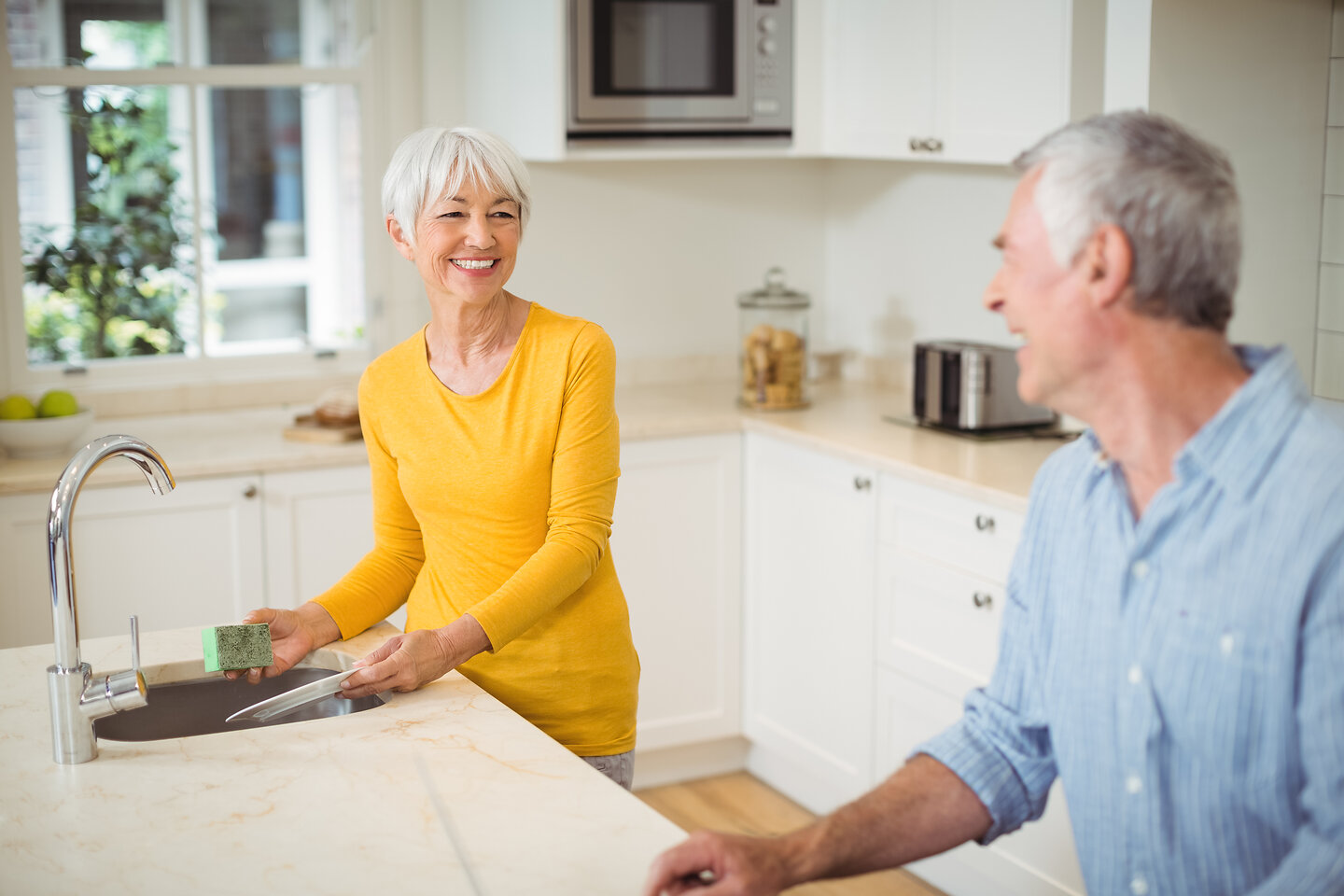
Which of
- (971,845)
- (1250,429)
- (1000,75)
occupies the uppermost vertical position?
(1000,75)

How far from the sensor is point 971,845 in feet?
9.49

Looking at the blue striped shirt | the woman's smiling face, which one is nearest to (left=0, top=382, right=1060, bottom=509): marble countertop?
the woman's smiling face

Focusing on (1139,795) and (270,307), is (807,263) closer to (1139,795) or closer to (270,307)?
(270,307)

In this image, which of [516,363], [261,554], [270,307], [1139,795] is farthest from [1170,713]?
[270,307]

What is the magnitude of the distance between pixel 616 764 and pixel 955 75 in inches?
74.6

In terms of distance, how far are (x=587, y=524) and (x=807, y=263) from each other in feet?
8.30

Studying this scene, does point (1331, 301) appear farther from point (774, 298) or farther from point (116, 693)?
point (116, 693)

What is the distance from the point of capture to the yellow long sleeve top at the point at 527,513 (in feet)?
5.84

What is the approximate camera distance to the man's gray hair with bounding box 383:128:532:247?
1.77m

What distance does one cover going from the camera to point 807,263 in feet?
13.7

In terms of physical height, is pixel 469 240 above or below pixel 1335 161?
below

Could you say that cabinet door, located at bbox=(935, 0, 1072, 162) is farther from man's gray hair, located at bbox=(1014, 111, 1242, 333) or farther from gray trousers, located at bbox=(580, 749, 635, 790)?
man's gray hair, located at bbox=(1014, 111, 1242, 333)

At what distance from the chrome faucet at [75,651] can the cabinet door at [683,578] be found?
1911 millimetres

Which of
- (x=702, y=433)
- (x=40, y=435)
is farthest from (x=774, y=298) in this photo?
(x=40, y=435)
